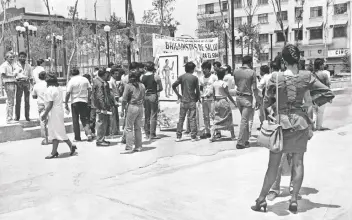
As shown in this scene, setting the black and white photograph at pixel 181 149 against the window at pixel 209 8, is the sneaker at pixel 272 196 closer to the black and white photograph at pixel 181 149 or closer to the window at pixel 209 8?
the black and white photograph at pixel 181 149

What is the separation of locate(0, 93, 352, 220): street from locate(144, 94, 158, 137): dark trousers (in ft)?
2.00

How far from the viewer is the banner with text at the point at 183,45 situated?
449 inches

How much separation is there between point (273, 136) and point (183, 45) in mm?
7623

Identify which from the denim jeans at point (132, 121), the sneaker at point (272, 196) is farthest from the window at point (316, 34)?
the sneaker at point (272, 196)

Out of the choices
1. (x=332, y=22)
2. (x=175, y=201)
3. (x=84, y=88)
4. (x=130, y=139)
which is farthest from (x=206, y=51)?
(x=332, y=22)

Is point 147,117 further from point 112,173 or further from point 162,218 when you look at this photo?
point 162,218

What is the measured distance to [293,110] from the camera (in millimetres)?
4543

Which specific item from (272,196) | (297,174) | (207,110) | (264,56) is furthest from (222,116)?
(264,56)

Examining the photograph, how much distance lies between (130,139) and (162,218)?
379 cm

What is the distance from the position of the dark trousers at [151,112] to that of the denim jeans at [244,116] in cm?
198

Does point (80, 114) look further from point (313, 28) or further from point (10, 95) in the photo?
point (313, 28)

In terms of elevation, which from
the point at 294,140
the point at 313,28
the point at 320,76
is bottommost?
the point at 294,140

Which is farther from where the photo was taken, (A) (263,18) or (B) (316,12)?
(A) (263,18)

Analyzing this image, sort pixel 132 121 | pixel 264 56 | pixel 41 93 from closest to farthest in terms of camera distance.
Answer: pixel 132 121 → pixel 41 93 → pixel 264 56
